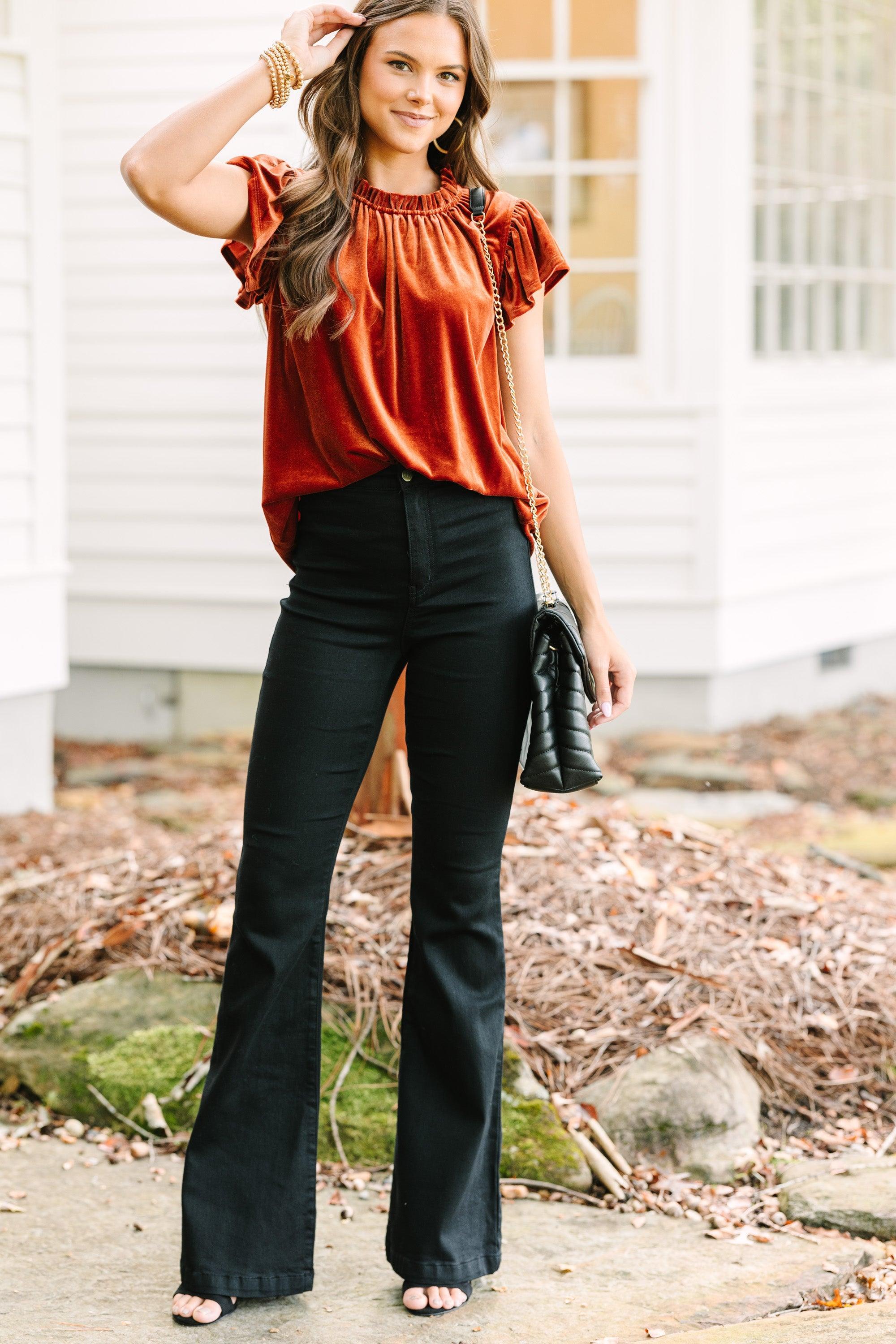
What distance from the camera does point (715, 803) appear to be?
621cm

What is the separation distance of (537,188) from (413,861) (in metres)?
5.08

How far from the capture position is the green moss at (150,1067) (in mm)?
3244

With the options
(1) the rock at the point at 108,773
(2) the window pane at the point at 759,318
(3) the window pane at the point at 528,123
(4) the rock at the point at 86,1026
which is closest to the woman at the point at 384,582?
(4) the rock at the point at 86,1026

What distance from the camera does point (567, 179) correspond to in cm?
694

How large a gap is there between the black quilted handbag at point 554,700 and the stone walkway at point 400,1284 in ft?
2.84

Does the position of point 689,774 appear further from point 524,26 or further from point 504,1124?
point 504,1124

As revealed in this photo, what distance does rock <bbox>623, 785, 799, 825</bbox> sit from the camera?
604 cm

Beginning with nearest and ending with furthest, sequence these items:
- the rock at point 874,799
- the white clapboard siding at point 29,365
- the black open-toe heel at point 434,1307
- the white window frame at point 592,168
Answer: the black open-toe heel at point 434,1307
the white clapboard siding at point 29,365
the rock at point 874,799
the white window frame at point 592,168

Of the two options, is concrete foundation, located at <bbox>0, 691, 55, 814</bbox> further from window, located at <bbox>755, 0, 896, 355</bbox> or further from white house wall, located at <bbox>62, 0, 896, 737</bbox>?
window, located at <bbox>755, 0, 896, 355</bbox>

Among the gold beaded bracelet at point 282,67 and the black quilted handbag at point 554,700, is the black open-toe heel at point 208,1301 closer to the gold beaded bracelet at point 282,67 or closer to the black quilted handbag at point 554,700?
the black quilted handbag at point 554,700

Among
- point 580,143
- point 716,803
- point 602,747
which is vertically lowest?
point 716,803

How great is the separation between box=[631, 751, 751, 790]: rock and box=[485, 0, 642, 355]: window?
182 centimetres

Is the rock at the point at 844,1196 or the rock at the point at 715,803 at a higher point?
the rock at the point at 715,803

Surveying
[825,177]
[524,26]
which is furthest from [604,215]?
[825,177]
